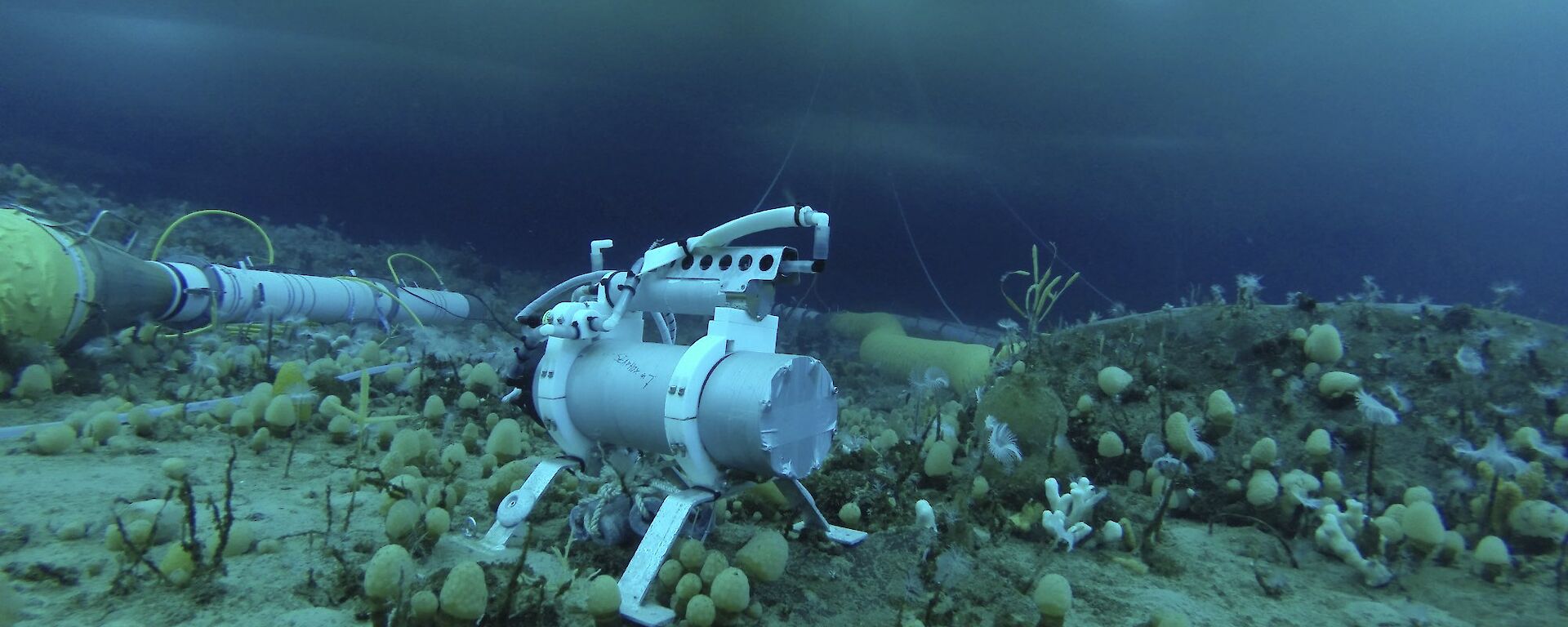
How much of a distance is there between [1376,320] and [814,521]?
3.63 meters

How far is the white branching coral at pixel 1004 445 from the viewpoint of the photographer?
11.1 ft

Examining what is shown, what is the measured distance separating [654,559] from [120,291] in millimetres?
4891

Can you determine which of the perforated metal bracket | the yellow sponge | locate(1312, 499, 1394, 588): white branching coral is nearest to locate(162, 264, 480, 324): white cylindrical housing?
the perforated metal bracket

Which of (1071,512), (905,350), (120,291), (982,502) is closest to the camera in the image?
(1071,512)

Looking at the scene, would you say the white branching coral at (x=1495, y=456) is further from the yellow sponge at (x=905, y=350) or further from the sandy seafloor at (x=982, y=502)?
the yellow sponge at (x=905, y=350)

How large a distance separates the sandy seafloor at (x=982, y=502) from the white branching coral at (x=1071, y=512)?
0.07 m

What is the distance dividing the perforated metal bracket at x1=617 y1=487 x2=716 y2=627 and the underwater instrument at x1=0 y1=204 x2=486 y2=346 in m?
4.29

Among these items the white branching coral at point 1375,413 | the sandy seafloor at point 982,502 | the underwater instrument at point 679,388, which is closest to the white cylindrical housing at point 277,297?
the sandy seafloor at point 982,502

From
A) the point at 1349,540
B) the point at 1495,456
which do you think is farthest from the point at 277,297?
the point at 1495,456

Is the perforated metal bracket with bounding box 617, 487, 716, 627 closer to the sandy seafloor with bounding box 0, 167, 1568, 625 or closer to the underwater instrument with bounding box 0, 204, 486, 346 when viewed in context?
the sandy seafloor with bounding box 0, 167, 1568, 625

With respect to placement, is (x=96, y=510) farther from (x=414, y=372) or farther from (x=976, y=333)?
(x=976, y=333)

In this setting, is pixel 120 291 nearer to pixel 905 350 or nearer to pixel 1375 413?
pixel 905 350

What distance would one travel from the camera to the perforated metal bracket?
6.64 ft

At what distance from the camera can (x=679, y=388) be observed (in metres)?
2.26
